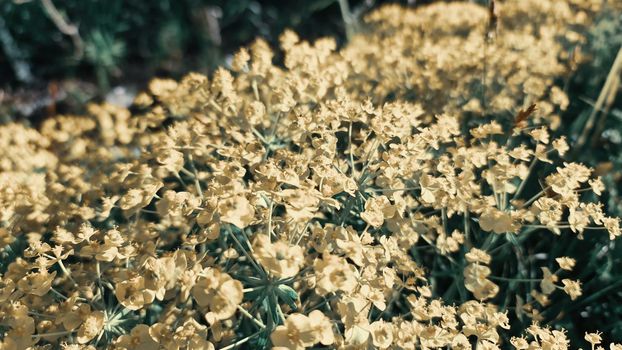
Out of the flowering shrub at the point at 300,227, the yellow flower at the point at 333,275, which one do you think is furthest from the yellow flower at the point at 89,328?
the yellow flower at the point at 333,275

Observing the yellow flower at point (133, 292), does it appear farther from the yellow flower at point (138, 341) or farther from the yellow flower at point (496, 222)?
the yellow flower at point (496, 222)

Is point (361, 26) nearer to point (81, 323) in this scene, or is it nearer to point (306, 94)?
point (306, 94)

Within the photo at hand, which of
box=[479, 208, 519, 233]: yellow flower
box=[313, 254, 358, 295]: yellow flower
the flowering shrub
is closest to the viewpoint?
box=[313, 254, 358, 295]: yellow flower

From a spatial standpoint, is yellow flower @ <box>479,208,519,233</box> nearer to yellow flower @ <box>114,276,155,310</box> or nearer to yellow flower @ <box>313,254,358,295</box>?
yellow flower @ <box>313,254,358,295</box>

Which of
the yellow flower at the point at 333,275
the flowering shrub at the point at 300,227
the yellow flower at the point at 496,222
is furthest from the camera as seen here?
the yellow flower at the point at 496,222

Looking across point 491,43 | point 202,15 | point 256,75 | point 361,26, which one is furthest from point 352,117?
point 202,15

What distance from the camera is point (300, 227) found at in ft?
4.25

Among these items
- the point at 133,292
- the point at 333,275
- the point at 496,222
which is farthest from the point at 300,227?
the point at 496,222

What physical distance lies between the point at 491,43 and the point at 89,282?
1.80m

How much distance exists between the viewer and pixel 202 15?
5.18 metres

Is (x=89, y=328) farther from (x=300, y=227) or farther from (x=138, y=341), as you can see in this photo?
(x=300, y=227)

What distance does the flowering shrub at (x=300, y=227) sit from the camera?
1.18 m

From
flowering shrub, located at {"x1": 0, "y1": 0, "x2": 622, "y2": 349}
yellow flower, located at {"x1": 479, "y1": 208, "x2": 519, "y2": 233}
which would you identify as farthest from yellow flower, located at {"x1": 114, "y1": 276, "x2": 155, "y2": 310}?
yellow flower, located at {"x1": 479, "y1": 208, "x2": 519, "y2": 233}

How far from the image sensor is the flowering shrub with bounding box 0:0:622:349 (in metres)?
1.18
